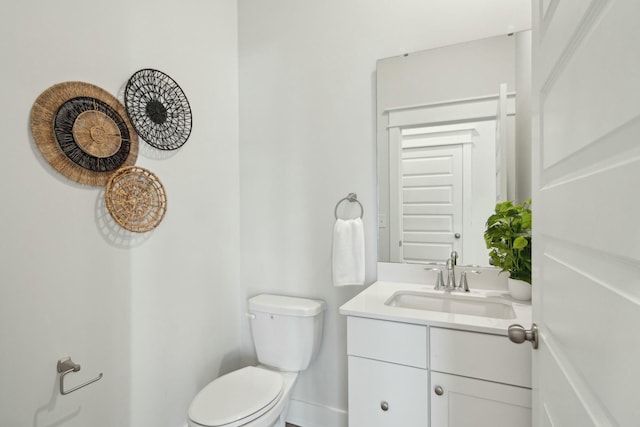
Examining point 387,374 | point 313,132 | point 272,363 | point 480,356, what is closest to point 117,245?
point 272,363

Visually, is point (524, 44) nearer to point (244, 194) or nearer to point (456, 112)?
point (456, 112)

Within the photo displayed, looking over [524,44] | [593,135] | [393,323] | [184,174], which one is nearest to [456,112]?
[524,44]

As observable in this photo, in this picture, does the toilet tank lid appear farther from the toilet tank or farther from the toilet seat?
the toilet seat

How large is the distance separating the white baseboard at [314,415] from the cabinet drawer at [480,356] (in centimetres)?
92

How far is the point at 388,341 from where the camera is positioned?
1247 millimetres

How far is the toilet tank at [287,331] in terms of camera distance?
5.70ft

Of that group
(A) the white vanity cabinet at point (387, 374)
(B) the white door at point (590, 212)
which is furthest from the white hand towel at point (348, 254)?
(B) the white door at point (590, 212)

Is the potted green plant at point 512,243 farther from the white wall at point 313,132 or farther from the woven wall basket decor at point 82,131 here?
the woven wall basket decor at point 82,131

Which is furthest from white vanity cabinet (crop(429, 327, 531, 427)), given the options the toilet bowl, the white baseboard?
the white baseboard

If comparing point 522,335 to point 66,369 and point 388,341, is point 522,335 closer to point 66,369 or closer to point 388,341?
point 388,341

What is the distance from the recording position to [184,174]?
1779mm

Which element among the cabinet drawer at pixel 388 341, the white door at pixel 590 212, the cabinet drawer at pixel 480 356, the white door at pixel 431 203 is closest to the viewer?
the white door at pixel 590 212

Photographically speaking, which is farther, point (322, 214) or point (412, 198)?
point (322, 214)

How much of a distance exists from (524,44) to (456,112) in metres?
0.37
